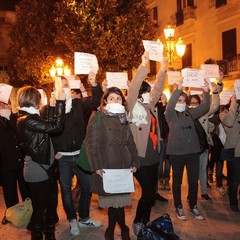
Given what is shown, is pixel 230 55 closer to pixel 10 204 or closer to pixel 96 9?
pixel 96 9

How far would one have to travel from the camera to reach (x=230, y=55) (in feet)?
67.5

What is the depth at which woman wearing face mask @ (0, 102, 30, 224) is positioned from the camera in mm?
5844

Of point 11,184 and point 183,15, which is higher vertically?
point 183,15

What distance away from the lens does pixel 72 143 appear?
16.8 feet

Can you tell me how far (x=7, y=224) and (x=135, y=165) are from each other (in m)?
2.66

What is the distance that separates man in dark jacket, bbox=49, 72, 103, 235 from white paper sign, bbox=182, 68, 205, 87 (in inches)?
53.7

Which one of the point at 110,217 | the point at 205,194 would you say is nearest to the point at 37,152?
the point at 110,217

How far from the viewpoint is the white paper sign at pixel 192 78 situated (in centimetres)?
565

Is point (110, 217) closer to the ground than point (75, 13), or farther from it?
closer to the ground

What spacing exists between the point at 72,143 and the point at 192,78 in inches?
81.0

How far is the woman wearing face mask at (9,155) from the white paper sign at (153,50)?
244 cm

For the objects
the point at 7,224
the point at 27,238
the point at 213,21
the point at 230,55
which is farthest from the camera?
the point at 213,21

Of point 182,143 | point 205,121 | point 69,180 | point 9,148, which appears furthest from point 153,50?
point 9,148

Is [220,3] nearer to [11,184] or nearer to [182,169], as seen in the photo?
[182,169]
